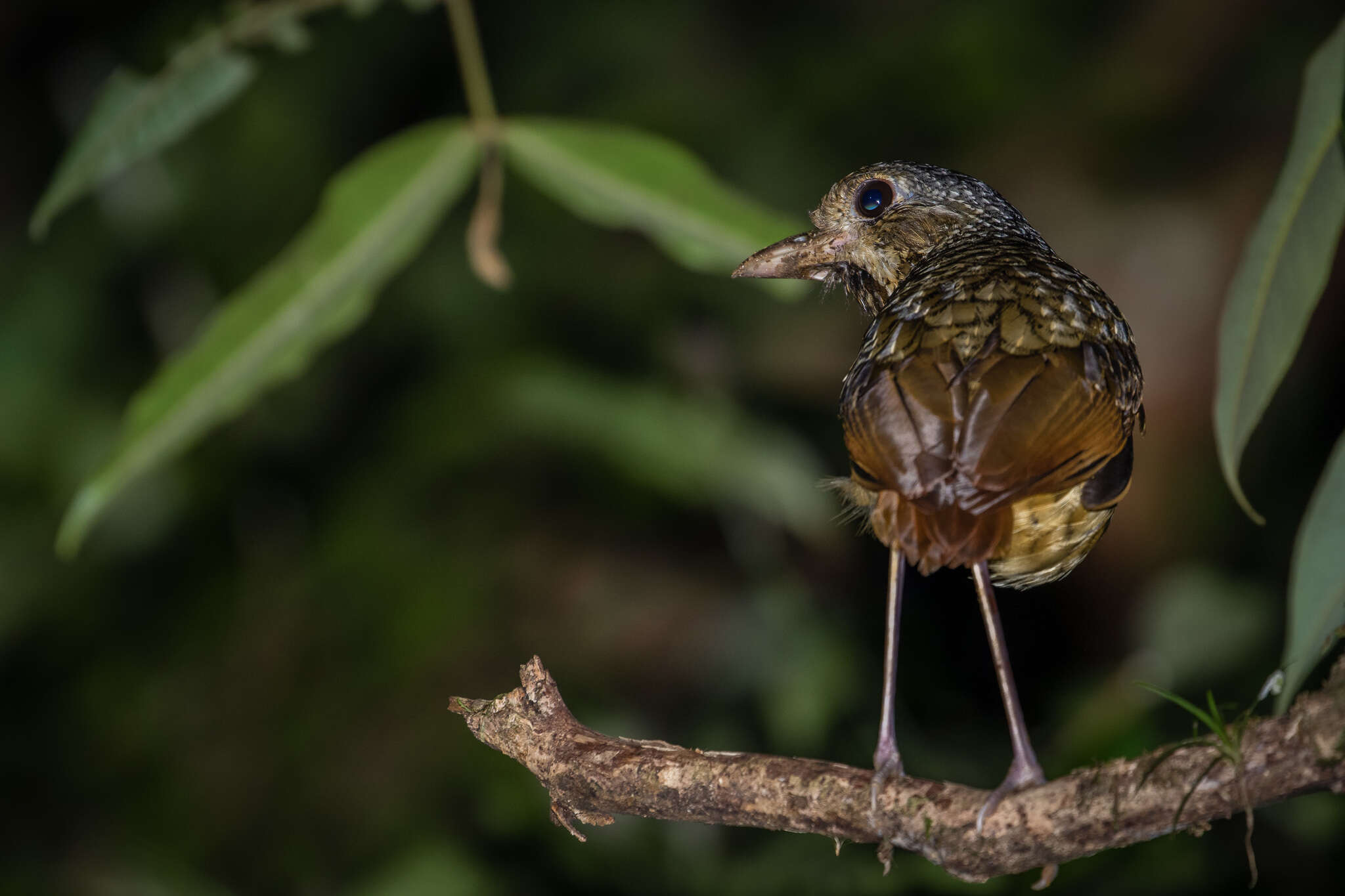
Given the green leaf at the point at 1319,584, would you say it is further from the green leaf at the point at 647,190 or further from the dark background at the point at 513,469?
the dark background at the point at 513,469

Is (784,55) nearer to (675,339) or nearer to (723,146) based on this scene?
(723,146)

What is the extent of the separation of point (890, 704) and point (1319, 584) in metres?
0.55

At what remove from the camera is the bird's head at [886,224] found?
2.16 metres

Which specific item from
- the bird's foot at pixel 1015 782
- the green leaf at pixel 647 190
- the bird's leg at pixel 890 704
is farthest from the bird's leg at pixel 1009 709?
the green leaf at pixel 647 190

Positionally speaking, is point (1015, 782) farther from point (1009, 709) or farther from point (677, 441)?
point (677, 441)

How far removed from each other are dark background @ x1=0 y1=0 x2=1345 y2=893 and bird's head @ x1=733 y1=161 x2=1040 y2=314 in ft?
5.63

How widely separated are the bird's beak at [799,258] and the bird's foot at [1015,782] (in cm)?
86

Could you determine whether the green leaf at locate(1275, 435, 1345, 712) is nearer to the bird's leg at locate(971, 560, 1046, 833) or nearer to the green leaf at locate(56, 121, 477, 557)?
the bird's leg at locate(971, 560, 1046, 833)

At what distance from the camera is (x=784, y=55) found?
16.5ft

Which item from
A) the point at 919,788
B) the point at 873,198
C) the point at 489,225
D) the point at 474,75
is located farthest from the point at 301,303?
the point at 919,788

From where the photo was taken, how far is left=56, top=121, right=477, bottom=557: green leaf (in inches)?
81.4

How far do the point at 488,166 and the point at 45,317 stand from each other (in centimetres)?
297

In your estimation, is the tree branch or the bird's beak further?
the bird's beak

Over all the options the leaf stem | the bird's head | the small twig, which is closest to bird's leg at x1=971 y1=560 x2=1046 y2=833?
the bird's head
